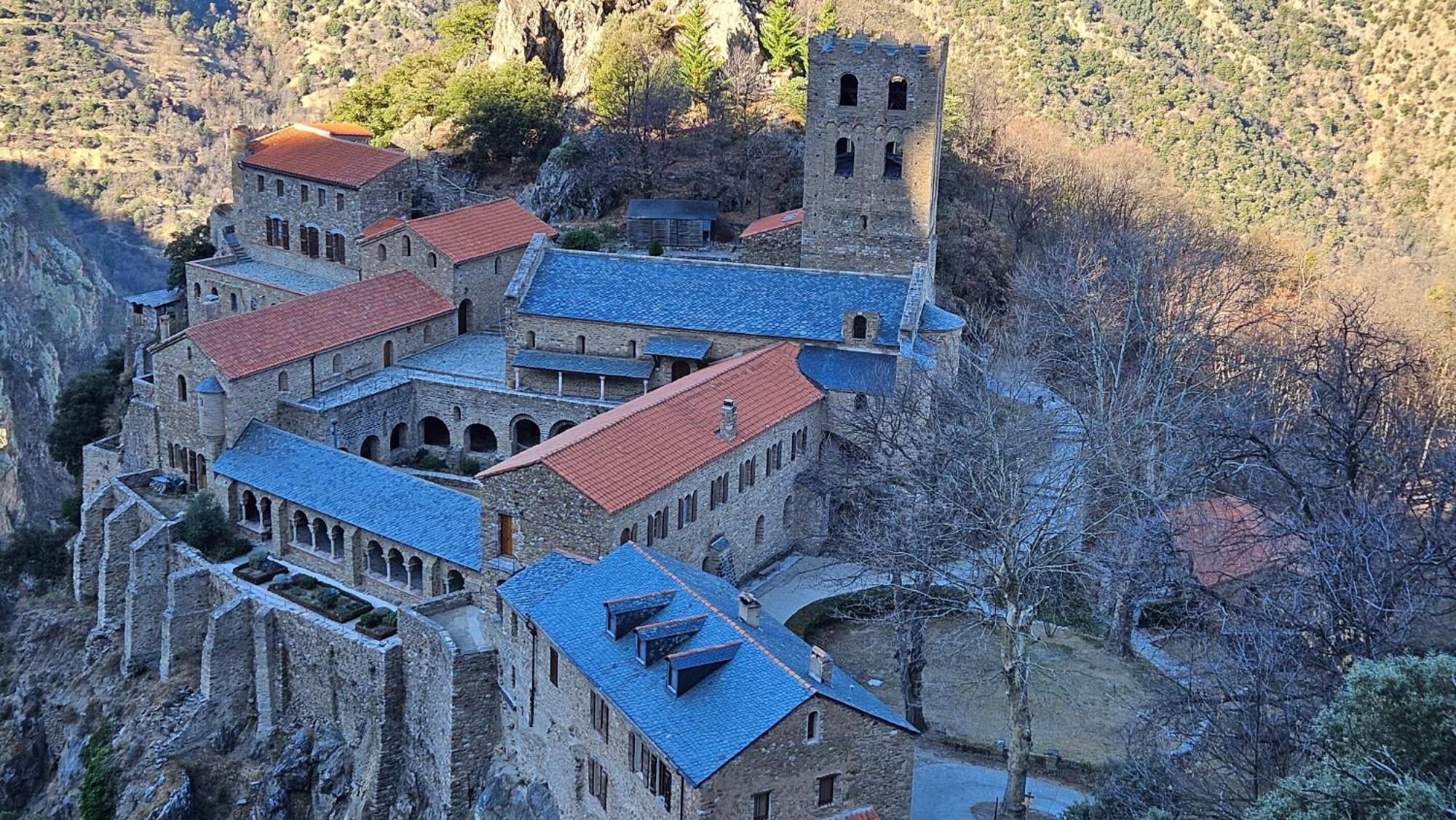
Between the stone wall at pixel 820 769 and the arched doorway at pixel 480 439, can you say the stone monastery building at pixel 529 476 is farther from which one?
the arched doorway at pixel 480 439

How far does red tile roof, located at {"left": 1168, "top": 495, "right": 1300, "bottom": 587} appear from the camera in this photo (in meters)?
41.1

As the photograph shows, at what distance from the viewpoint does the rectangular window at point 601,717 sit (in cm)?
3419

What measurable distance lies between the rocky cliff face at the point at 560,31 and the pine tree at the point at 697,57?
279 cm

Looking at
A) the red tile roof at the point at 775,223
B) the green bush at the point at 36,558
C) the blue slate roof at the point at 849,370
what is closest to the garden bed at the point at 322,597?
the blue slate roof at the point at 849,370

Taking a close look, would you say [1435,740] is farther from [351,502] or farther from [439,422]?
[439,422]

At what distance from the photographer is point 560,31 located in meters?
87.1

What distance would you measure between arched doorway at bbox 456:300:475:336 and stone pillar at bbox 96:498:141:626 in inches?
618

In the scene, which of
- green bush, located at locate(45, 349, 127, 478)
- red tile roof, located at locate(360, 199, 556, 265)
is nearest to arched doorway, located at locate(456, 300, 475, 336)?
red tile roof, located at locate(360, 199, 556, 265)

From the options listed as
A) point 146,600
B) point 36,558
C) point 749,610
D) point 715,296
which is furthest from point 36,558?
point 749,610

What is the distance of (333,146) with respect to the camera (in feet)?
237

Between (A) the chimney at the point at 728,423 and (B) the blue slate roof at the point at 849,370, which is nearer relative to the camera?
(A) the chimney at the point at 728,423

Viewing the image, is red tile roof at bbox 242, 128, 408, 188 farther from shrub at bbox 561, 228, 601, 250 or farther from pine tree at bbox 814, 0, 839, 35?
pine tree at bbox 814, 0, 839, 35

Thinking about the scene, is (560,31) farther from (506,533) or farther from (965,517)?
(965,517)

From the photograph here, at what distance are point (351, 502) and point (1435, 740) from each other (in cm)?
3442
